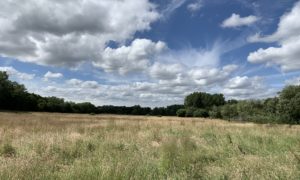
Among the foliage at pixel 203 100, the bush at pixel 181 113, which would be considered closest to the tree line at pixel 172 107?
the bush at pixel 181 113

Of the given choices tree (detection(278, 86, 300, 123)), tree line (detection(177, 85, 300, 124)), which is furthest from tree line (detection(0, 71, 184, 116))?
tree (detection(278, 86, 300, 123))

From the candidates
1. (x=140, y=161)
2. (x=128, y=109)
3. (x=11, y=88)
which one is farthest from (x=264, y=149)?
(x=128, y=109)

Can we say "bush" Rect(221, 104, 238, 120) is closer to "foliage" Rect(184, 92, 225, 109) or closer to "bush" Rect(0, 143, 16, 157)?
"foliage" Rect(184, 92, 225, 109)

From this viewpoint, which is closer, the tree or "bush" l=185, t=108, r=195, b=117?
the tree

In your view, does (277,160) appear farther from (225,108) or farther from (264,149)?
(225,108)

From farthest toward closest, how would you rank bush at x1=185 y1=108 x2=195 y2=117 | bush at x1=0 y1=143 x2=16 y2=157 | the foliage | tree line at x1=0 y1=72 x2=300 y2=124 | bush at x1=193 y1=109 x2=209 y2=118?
the foliage < bush at x1=185 y1=108 x2=195 y2=117 < bush at x1=193 y1=109 x2=209 y2=118 < tree line at x1=0 y1=72 x2=300 y2=124 < bush at x1=0 y1=143 x2=16 y2=157

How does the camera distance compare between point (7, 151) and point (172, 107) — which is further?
point (172, 107)

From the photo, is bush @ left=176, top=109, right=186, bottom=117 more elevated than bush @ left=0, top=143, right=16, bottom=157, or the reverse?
bush @ left=176, top=109, right=186, bottom=117

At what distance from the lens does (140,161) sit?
703cm

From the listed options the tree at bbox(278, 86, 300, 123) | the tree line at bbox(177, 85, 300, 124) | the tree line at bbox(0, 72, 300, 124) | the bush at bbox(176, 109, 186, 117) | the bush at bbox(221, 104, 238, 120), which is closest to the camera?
the tree line at bbox(177, 85, 300, 124)

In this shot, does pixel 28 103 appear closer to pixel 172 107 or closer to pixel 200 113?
pixel 200 113

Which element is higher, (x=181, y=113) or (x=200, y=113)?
(x=181, y=113)

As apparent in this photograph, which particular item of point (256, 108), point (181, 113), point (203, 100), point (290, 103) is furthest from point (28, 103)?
point (203, 100)

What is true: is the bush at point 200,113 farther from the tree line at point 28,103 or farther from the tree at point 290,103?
the tree at point 290,103
